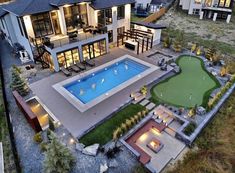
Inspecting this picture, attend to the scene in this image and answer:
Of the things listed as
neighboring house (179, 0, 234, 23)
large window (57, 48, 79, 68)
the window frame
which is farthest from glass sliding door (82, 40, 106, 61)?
neighboring house (179, 0, 234, 23)

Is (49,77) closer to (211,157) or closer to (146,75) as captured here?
(146,75)

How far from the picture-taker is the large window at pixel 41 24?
18.1 metres

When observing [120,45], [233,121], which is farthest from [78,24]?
[233,121]

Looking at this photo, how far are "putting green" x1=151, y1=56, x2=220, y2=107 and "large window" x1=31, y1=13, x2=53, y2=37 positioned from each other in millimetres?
12683

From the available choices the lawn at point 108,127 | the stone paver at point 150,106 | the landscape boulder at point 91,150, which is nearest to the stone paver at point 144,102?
the stone paver at point 150,106

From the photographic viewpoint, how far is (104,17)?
2180 centimetres

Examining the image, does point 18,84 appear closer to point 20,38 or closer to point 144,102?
point 20,38

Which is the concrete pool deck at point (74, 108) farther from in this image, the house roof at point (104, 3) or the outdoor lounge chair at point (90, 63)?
the house roof at point (104, 3)

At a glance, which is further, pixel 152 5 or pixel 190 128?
pixel 152 5

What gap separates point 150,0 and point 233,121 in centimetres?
3181

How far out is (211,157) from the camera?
34.9ft

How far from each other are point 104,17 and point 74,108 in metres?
12.8

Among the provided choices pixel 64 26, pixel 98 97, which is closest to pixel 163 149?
pixel 98 97

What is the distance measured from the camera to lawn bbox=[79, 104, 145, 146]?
11352 mm
